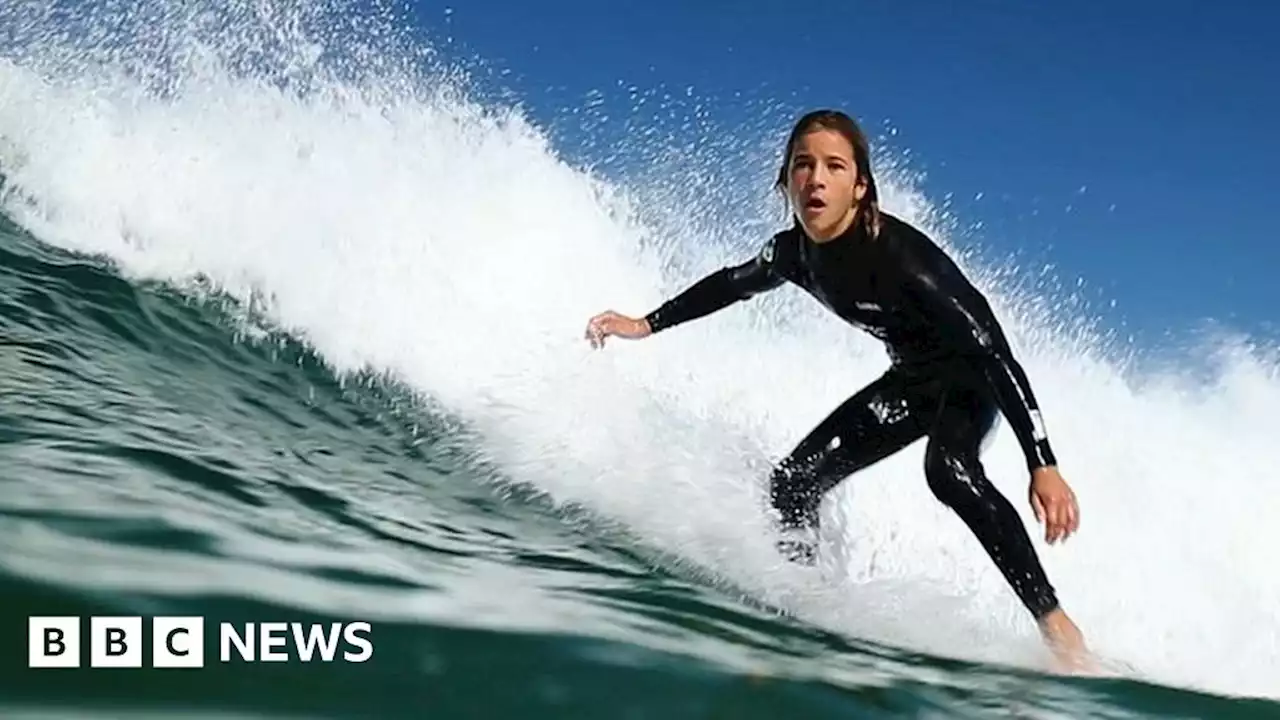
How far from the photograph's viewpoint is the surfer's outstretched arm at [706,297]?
255 centimetres

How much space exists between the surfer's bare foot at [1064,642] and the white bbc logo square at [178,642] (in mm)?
1258

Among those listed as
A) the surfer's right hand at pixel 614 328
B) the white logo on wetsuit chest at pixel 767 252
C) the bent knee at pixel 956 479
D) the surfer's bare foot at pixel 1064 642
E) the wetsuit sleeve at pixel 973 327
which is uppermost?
the white logo on wetsuit chest at pixel 767 252

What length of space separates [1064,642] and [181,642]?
1365mm

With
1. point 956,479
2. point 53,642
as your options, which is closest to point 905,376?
point 956,479

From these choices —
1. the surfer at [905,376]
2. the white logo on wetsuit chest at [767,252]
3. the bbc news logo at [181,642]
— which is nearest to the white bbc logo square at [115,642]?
the bbc news logo at [181,642]

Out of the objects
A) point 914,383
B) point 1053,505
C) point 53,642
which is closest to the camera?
point 53,642

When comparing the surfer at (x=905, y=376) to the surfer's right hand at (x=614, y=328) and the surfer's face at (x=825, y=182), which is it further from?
the surfer's right hand at (x=614, y=328)

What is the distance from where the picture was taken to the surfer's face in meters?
2.20

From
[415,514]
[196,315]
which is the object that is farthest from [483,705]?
[196,315]

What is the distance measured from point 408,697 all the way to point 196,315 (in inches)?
105

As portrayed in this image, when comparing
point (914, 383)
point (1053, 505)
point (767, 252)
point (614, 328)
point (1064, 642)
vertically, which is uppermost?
point (767, 252)

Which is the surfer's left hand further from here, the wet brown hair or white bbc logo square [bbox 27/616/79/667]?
white bbc logo square [bbox 27/616/79/667]

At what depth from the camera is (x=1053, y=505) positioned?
2051 millimetres

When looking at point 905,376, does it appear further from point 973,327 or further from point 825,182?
point 825,182
